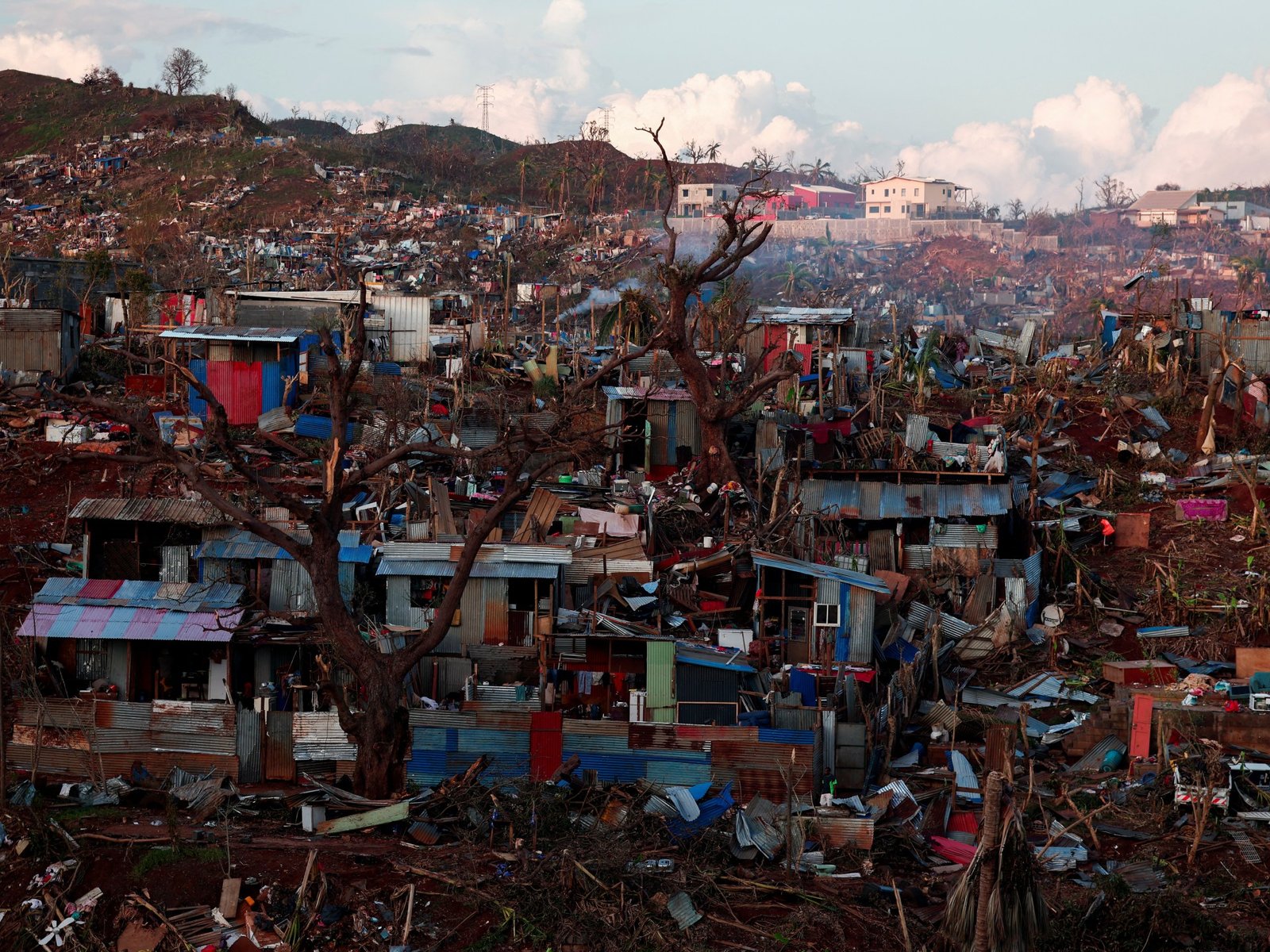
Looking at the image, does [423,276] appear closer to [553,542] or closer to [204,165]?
[204,165]

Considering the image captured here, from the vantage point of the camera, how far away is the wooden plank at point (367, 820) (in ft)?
41.9

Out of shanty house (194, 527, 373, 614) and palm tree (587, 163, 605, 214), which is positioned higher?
palm tree (587, 163, 605, 214)

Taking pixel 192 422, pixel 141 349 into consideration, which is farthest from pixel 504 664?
pixel 141 349

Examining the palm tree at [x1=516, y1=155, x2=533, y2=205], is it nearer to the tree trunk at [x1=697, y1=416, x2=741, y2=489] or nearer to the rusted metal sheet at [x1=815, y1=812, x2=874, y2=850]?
the tree trunk at [x1=697, y1=416, x2=741, y2=489]

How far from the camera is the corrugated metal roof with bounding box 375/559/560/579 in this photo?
1686 centimetres

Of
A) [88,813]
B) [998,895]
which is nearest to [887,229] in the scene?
[88,813]

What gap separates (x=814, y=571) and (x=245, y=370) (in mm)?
12889

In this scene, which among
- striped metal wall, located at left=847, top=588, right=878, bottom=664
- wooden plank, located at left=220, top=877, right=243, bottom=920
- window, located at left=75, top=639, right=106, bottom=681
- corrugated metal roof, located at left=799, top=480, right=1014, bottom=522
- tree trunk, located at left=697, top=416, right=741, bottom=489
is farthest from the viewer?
tree trunk, located at left=697, top=416, right=741, bottom=489

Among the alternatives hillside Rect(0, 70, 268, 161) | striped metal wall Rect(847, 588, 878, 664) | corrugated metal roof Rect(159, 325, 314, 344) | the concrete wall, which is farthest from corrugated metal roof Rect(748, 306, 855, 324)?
the concrete wall

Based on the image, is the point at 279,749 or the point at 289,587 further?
the point at 289,587

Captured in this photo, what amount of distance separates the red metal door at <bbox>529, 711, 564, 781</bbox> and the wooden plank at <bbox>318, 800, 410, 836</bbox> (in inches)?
65.0

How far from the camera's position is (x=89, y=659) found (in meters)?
16.3

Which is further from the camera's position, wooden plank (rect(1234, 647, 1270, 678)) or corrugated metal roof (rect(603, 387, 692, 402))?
corrugated metal roof (rect(603, 387, 692, 402))

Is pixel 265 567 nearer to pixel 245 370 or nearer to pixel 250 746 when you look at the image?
pixel 250 746
